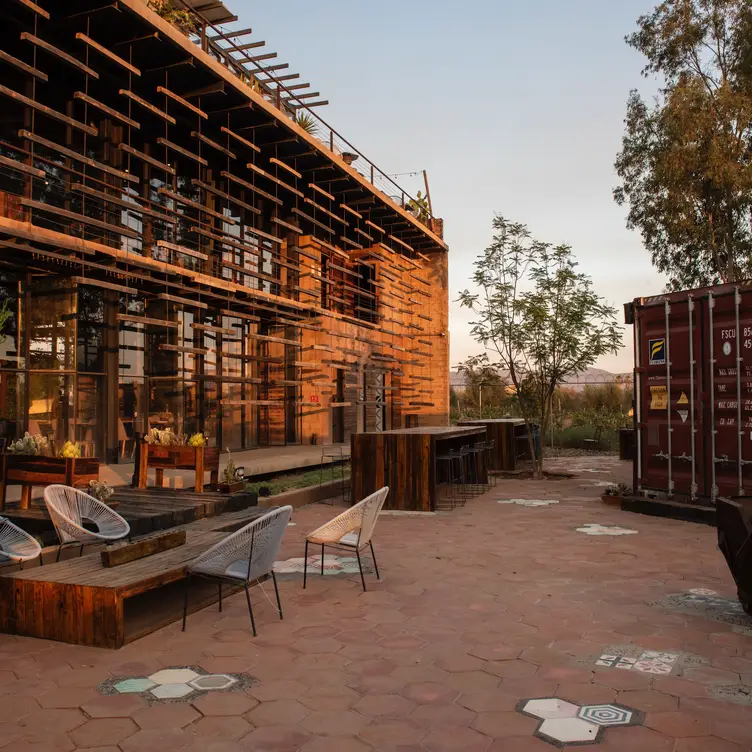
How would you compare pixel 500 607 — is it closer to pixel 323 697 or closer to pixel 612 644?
pixel 612 644

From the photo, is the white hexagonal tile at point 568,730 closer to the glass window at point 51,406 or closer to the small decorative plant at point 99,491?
the small decorative plant at point 99,491

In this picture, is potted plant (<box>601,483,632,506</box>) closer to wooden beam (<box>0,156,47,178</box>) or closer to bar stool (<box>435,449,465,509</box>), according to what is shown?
bar stool (<box>435,449,465,509</box>)

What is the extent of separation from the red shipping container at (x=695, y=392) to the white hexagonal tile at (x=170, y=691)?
7114 mm

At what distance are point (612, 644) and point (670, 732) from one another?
1.21 meters

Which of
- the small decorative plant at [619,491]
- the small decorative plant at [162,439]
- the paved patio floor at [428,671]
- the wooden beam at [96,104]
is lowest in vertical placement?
the paved patio floor at [428,671]

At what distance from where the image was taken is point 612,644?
4312mm

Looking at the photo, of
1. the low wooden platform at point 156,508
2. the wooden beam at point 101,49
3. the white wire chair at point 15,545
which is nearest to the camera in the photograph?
the white wire chair at point 15,545

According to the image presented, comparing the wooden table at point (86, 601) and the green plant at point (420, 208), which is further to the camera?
the green plant at point (420, 208)

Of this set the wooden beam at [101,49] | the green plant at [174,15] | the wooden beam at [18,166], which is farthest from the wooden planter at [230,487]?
the green plant at [174,15]

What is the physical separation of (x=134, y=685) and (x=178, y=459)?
5.19 meters

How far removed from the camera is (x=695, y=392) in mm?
8898

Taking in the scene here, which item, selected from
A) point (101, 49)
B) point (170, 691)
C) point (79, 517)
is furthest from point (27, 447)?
point (101, 49)

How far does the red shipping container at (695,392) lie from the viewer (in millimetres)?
8391

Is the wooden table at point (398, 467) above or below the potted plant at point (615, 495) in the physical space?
above
